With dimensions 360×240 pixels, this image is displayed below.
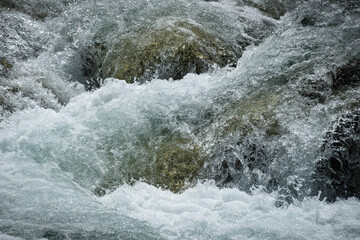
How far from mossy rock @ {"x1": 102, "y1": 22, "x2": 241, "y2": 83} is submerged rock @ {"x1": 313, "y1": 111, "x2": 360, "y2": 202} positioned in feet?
8.17

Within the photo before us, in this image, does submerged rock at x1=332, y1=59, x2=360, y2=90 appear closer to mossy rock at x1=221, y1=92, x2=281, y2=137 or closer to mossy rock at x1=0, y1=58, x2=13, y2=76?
mossy rock at x1=221, y1=92, x2=281, y2=137

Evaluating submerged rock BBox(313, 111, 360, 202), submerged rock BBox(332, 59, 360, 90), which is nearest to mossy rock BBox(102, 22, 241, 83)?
submerged rock BBox(332, 59, 360, 90)

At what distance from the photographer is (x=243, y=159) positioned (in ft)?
14.3

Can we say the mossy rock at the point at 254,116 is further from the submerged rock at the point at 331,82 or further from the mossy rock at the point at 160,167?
the mossy rock at the point at 160,167

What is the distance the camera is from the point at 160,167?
14.6 ft

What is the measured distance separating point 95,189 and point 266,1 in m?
6.11

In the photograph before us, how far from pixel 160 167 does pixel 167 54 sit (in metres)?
2.25

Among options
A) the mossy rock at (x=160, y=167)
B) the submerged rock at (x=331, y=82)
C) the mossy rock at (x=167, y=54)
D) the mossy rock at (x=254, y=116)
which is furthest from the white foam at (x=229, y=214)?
the mossy rock at (x=167, y=54)

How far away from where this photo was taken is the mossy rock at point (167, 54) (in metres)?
6.03

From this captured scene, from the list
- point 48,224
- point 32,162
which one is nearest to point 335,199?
point 48,224

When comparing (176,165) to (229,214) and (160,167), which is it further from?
(229,214)

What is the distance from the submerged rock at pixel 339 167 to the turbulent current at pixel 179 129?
1 cm

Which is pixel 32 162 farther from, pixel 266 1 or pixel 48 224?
pixel 266 1

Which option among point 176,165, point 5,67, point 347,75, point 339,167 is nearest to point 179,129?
point 176,165
